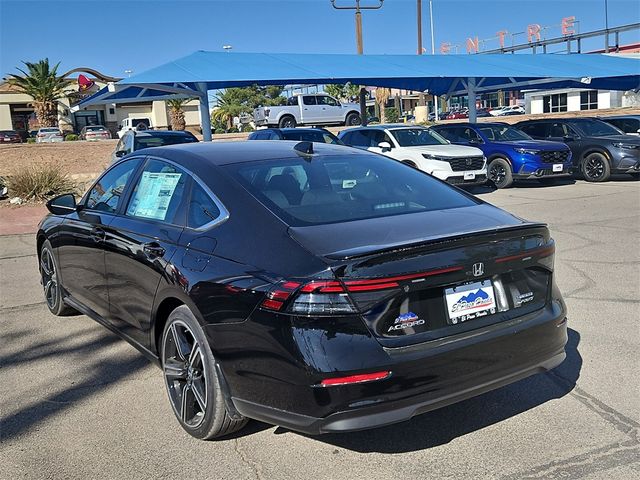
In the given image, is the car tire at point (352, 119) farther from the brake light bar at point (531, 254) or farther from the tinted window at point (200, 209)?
the brake light bar at point (531, 254)

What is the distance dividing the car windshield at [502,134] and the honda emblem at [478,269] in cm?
1358

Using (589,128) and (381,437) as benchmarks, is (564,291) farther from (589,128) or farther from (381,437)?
(589,128)

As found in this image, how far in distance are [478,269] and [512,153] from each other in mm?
12938

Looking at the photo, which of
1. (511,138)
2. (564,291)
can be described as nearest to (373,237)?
(564,291)

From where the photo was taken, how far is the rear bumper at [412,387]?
2693mm

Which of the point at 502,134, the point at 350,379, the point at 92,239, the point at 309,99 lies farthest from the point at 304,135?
the point at 309,99

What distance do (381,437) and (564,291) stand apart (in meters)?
3.39

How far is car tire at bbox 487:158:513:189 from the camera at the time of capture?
15.4 m

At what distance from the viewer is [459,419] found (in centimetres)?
350

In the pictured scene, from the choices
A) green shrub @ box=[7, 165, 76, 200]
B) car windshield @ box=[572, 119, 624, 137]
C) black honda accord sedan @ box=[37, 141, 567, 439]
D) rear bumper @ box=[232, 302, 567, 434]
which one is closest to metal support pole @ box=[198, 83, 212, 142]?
green shrub @ box=[7, 165, 76, 200]

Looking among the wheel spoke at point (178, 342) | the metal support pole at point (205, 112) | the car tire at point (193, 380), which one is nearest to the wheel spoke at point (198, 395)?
the car tire at point (193, 380)

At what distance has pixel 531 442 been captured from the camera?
10.6 feet

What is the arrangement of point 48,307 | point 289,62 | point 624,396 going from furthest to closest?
point 289,62, point 48,307, point 624,396

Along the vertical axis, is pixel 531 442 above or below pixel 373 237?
below
